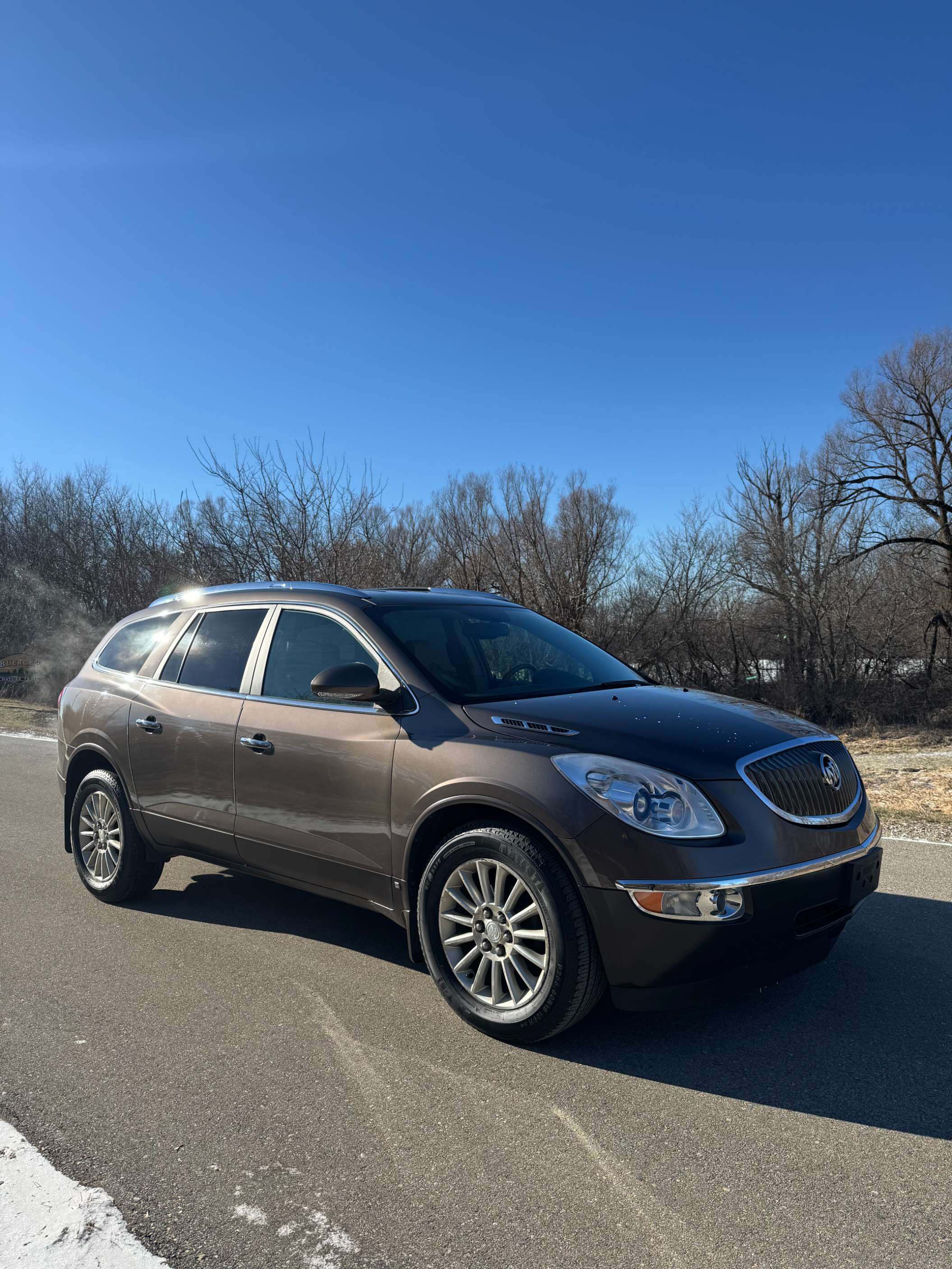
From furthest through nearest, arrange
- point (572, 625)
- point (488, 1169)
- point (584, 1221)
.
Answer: point (572, 625) → point (488, 1169) → point (584, 1221)

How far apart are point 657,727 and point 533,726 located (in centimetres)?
49

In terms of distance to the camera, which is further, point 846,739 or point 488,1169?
point 846,739

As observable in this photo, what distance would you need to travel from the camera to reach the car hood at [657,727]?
324 cm

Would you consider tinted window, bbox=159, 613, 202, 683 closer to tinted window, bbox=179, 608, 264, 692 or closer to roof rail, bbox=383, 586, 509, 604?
tinted window, bbox=179, 608, 264, 692

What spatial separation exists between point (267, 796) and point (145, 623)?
200 cm

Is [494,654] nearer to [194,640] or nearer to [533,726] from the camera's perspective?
[533,726]

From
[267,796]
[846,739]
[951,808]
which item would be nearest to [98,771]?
[267,796]

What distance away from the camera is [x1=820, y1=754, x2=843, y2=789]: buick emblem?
351 centimetres

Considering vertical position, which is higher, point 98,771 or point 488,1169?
point 98,771

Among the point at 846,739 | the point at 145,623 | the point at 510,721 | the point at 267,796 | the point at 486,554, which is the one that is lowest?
the point at 846,739

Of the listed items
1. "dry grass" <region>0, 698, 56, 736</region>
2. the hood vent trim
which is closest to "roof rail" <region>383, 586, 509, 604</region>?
the hood vent trim

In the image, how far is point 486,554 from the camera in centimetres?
2206

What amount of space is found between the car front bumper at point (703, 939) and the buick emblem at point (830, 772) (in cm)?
42

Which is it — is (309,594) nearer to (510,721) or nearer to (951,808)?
(510,721)
